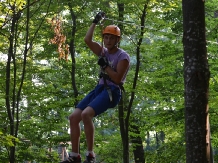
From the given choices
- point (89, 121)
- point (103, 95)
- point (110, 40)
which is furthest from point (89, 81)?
point (89, 121)

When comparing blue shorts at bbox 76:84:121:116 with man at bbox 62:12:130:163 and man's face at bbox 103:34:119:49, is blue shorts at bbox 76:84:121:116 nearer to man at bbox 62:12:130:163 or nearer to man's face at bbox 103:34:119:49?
man at bbox 62:12:130:163

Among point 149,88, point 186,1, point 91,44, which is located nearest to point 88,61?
point 149,88

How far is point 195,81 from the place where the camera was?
145 inches

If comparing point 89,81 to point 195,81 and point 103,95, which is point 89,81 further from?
point 195,81

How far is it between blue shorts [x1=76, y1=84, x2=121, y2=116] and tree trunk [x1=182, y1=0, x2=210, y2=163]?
3.29 ft

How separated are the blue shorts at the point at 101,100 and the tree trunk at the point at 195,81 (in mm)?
1004

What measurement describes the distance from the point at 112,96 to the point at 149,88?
6.54m

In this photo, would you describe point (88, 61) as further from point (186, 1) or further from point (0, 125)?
point (186, 1)

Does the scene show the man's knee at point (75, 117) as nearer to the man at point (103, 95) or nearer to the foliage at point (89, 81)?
the man at point (103, 95)

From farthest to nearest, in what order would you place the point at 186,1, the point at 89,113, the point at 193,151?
1. the point at 89,113
2. the point at 186,1
3. the point at 193,151

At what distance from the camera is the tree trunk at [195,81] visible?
140 inches

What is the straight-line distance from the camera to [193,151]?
3.54 meters

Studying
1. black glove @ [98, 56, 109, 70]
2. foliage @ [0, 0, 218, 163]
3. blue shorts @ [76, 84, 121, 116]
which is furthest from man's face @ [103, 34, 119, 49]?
foliage @ [0, 0, 218, 163]

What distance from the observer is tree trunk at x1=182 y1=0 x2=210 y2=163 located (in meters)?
3.55
